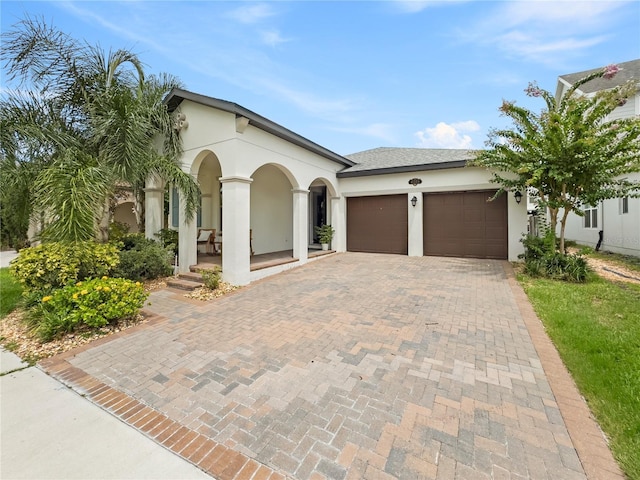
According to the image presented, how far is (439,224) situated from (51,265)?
1186 cm

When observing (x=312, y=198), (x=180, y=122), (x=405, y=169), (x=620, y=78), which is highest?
(x=620, y=78)

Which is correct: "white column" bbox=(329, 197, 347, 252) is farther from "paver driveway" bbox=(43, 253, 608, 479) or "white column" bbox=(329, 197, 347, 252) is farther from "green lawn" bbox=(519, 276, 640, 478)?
"green lawn" bbox=(519, 276, 640, 478)

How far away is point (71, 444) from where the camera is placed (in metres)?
2.43

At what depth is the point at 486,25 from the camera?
23.4 feet

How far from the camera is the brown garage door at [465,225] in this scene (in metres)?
10.7

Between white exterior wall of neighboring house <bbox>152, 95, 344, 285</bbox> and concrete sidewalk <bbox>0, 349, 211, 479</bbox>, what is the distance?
4.79 metres

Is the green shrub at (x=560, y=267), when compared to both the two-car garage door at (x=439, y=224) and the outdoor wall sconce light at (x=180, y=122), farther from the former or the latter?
the outdoor wall sconce light at (x=180, y=122)

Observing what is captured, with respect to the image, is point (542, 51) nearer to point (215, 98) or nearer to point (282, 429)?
point (215, 98)

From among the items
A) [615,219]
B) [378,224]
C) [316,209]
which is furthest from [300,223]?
[615,219]

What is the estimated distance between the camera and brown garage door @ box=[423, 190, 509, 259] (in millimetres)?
10719

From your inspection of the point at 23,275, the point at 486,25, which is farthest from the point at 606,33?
the point at 23,275

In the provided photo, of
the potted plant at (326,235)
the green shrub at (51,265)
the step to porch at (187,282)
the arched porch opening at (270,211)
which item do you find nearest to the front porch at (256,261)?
the step to porch at (187,282)

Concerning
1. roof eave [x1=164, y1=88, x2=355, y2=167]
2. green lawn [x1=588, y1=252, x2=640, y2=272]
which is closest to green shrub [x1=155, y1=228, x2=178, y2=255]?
roof eave [x1=164, y1=88, x2=355, y2=167]

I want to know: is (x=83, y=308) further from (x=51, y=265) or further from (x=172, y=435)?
(x=172, y=435)
